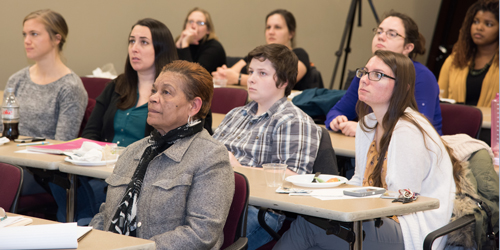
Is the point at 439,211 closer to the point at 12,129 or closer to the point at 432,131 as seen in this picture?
the point at 432,131

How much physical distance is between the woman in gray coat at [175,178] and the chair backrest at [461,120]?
1610 mm

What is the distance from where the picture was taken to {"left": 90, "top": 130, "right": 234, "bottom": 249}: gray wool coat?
56.2 inches

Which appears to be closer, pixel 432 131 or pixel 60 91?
pixel 432 131

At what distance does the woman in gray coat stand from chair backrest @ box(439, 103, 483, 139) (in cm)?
161

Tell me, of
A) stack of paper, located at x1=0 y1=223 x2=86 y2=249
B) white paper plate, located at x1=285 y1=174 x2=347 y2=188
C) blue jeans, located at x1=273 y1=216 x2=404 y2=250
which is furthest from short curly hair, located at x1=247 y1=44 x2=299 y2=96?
stack of paper, located at x1=0 y1=223 x2=86 y2=249

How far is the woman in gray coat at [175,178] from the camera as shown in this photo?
144cm

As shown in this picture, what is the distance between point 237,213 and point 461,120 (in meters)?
1.69

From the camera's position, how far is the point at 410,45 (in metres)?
2.90

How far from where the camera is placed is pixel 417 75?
107 inches

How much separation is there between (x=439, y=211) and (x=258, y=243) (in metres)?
→ 0.70

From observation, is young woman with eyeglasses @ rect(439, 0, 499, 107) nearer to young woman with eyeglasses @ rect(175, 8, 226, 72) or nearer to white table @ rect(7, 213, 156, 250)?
young woman with eyeglasses @ rect(175, 8, 226, 72)

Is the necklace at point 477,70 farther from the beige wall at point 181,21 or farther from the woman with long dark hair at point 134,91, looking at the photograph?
the beige wall at point 181,21

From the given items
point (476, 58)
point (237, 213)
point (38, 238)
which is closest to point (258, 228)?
point (237, 213)

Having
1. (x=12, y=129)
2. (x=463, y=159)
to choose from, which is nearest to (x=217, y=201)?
(x=463, y=159)
